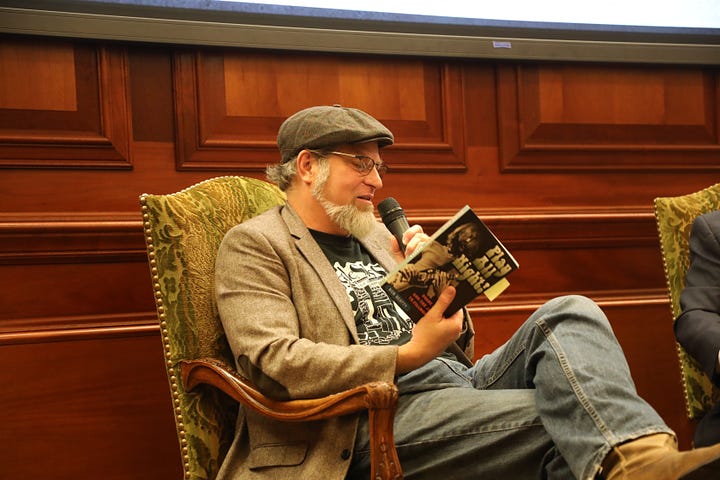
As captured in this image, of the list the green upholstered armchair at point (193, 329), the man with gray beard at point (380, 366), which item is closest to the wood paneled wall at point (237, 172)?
the green upholstered armchair at point (193, 329)

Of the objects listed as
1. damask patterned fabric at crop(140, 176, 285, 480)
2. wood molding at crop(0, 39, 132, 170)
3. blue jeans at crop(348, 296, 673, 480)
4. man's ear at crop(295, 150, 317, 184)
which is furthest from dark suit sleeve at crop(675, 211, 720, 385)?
wood molding at crop(0, 39, 132, 170)

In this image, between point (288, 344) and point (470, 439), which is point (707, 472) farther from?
point (288, 344)

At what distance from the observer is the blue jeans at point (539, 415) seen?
56.6 inches

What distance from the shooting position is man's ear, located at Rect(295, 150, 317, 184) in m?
2.01

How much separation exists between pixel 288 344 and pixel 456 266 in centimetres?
38

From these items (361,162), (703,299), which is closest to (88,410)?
(361,162)

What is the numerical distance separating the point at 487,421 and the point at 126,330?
3.73ft

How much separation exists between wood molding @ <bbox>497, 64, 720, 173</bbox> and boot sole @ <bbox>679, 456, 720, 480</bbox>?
1.68 metres

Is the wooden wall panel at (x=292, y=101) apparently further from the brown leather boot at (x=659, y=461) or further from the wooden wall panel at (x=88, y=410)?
the brown leather boot at (x=659, y=461)

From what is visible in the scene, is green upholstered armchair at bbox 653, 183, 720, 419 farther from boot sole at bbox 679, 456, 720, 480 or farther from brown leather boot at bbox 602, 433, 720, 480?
boot sole at bbox 679, 456, 720, 480

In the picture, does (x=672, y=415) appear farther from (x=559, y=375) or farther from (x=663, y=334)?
(x=559, y=375)

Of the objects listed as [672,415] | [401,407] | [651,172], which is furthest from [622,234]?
[401,407]

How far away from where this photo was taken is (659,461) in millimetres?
1329

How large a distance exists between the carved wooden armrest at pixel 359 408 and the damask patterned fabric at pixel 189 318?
0.59 ft
